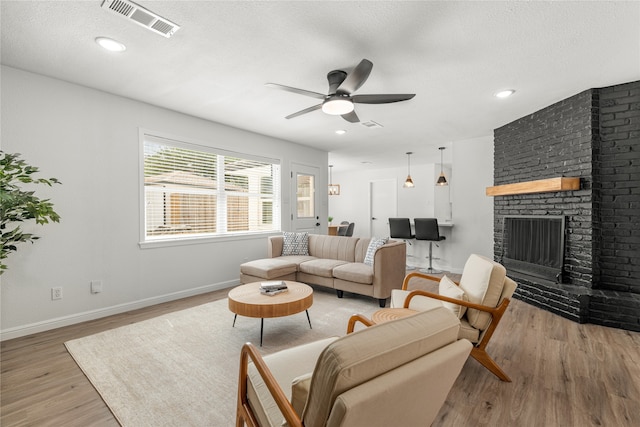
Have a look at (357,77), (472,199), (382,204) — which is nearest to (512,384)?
(357,77)

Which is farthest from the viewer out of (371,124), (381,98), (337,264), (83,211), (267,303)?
(371,124)

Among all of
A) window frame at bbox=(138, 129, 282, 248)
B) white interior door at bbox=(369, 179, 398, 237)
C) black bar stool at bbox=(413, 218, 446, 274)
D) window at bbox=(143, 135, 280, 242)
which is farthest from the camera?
white interior door at bbox=(369, 179, 398, 237)

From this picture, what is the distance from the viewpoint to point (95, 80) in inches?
121

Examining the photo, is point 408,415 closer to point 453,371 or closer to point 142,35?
point 453,371

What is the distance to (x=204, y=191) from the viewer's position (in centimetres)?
443

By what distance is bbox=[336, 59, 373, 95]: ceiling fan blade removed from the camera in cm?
224

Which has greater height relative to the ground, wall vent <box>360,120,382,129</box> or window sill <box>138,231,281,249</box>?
wall vent <box>360,120,382,129</box>

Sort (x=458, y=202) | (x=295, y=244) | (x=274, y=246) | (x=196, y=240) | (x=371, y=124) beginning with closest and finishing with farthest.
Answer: (x=196, y=240) < (x=371, y=124) < (x=274, y=246) < (x=295, y=244) < (x=458, y=202)

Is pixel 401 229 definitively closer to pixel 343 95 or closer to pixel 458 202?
pixel 458 202

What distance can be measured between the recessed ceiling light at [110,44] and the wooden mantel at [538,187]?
464cm

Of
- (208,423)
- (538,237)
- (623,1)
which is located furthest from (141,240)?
(538,237)

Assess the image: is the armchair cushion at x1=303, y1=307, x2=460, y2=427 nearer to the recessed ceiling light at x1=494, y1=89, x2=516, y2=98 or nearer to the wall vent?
the recessed ceiling light at x1=494, y1=89, x2=516, y2=98

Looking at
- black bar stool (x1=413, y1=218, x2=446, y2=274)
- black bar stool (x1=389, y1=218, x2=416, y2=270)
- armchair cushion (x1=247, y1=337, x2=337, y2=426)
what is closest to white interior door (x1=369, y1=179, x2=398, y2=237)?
black bar stool (x1=389, y1=218, x2=416, y2=270)

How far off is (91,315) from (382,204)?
7.44m
